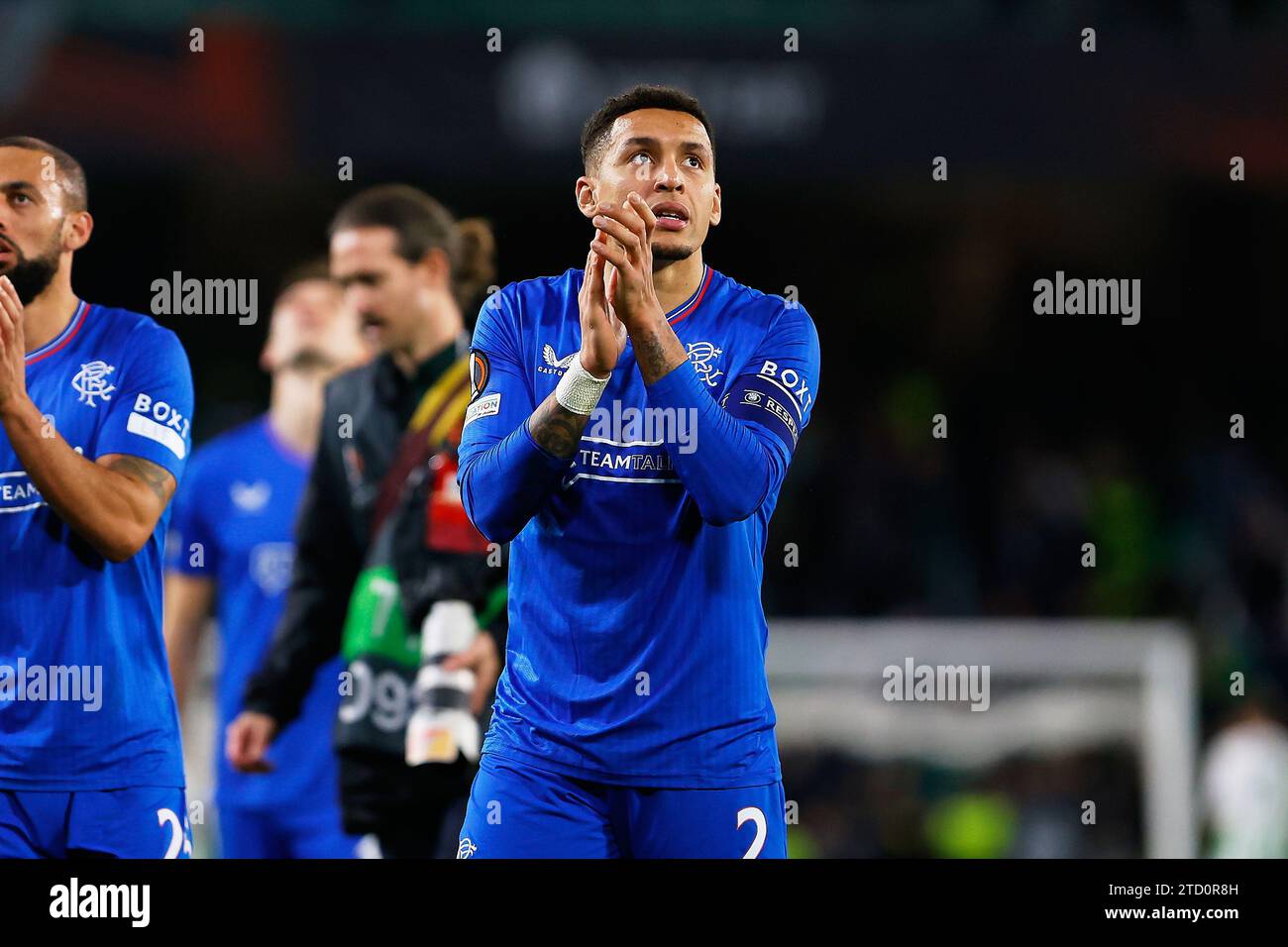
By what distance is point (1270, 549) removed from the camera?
38.6 feet

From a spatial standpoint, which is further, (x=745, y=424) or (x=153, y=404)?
(x=153, y=404)

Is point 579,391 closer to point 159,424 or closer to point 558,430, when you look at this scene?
point 558,430

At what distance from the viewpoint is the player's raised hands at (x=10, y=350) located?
13.2 feet

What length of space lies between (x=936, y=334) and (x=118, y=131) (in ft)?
18.5

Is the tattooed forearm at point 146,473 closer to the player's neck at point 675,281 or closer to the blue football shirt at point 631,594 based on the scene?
the blue football shirt at point 631,594

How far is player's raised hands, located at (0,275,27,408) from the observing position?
4012 millimetres

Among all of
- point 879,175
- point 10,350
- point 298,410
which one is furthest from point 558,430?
point 879,175

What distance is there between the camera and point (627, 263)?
363cm

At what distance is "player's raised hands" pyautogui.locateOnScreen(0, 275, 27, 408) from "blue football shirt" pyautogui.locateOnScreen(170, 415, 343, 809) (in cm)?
291

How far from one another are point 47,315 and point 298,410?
3007mm

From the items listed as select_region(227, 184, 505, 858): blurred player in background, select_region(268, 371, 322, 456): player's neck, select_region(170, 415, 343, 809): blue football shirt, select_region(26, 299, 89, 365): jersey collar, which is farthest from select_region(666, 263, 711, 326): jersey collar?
select_region(268, 371, 322, 456): player's neck

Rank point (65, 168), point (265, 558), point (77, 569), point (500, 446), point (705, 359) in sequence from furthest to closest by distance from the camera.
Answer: point (265, 558) < point (65, 168) < point (77, 569) < point (705, 359) < point (500, 446)

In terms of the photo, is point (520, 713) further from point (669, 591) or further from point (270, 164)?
point (270, 164)

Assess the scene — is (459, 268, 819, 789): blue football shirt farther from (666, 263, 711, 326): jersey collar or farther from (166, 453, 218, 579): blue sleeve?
(166, 453, 218, 579): blue sleeve
